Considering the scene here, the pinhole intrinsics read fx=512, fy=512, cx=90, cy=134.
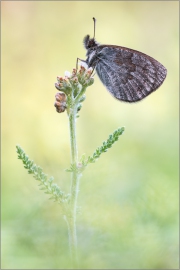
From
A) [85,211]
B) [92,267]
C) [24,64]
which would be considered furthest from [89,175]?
[24,64]

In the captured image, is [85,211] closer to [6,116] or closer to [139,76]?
[139,76]

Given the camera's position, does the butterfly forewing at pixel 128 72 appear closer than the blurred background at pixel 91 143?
No

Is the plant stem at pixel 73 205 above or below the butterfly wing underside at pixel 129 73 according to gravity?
below

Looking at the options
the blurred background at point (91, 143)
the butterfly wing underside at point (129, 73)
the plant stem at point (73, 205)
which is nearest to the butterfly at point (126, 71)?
the butterfly wing underside at point (129, 73)

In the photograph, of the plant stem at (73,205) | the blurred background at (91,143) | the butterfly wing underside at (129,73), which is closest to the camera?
the plant stem at (73,205)

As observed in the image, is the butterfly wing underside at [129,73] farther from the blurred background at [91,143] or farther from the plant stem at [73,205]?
the plant stem at [73,205]

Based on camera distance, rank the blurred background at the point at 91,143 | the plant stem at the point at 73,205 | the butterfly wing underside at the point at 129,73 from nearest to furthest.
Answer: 1. the plant stem at the point at 73,205
2. the blurred background at the point at 91,143
3. the butterfly wing underside at the point at 129,73

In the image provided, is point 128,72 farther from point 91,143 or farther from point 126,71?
point 91,143

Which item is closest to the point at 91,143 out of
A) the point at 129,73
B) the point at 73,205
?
the point at 129,73
